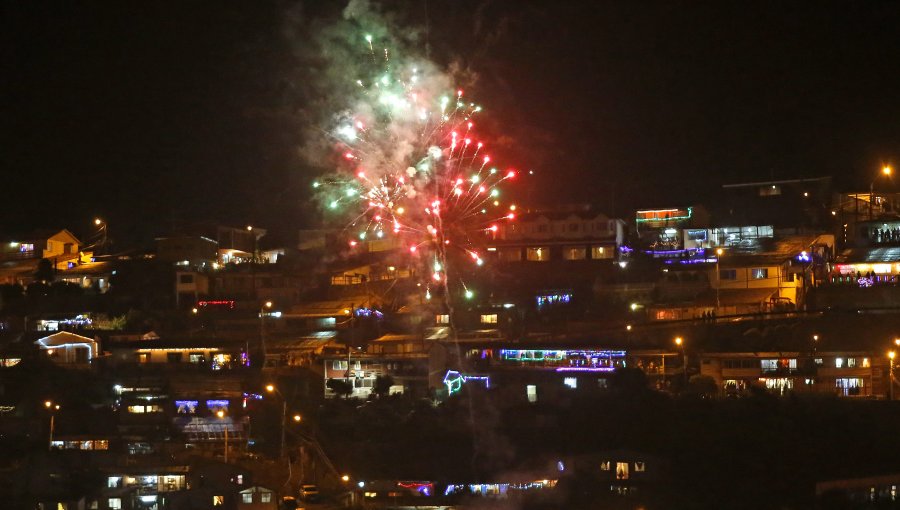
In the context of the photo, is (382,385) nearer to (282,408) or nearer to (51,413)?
(282,408)

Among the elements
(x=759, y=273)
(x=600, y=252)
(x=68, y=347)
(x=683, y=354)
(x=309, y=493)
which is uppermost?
(x=600, y=252)

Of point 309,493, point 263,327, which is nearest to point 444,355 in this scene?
point 309,493

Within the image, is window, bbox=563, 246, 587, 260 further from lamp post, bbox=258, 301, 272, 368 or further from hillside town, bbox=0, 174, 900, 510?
lamp post, bbox=258, 301, 272, 368

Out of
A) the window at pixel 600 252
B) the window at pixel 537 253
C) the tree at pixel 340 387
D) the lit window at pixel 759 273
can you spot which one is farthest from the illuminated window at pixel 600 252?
the tree at pixel 340 387

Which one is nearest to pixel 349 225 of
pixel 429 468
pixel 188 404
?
pixel 188 404

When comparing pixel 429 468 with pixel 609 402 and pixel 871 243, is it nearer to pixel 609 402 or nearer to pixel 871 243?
pixel 609 402

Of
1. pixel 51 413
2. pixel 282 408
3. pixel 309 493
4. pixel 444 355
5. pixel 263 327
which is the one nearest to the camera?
pixel 309 493
